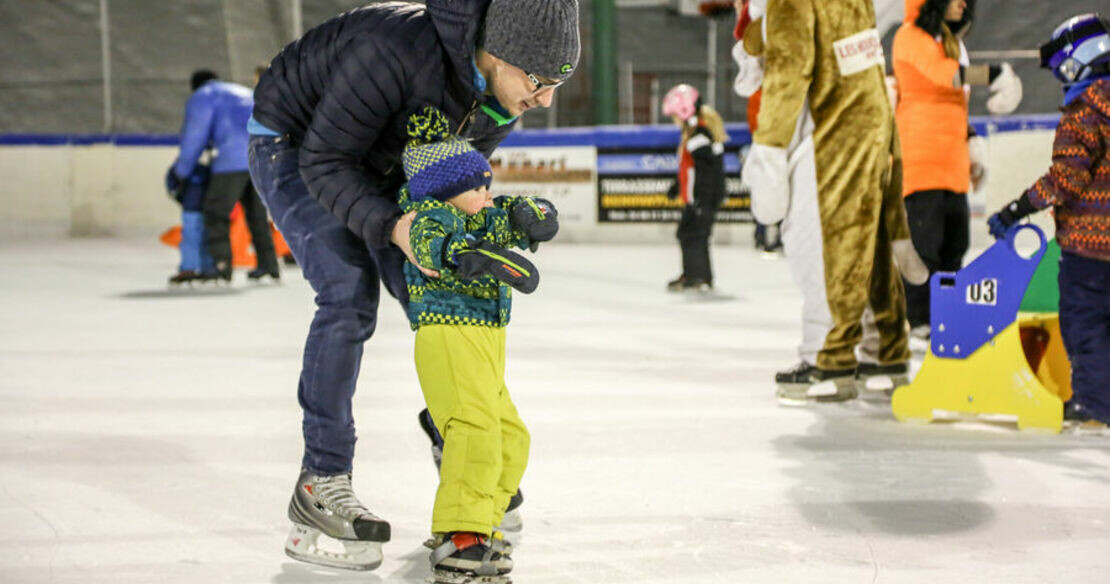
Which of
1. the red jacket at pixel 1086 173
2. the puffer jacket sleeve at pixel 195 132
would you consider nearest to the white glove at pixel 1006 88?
the red jacket at pixel 1086 173

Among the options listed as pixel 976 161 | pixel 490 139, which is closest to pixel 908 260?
pixel 976 161

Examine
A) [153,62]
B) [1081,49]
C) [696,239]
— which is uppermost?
[153,62]

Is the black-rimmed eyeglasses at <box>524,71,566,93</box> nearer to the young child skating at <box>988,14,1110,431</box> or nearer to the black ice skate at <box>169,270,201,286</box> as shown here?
the young child skating at <box>988,14,1110,431</box>

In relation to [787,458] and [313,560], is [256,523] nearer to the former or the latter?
[313,560]

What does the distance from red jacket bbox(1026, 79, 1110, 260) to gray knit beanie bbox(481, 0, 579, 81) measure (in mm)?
1887

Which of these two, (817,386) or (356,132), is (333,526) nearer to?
(356,132)

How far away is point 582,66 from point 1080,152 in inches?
468

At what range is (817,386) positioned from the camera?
4.06 meters

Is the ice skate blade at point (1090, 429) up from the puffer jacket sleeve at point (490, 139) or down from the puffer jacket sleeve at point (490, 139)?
down

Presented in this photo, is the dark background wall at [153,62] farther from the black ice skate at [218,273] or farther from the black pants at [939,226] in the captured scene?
the black pants at [939,226]

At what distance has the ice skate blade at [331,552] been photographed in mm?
2338

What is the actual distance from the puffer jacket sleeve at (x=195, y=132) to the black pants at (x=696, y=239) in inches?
123

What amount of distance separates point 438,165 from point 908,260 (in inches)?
100

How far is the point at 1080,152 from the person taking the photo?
3.38 m
